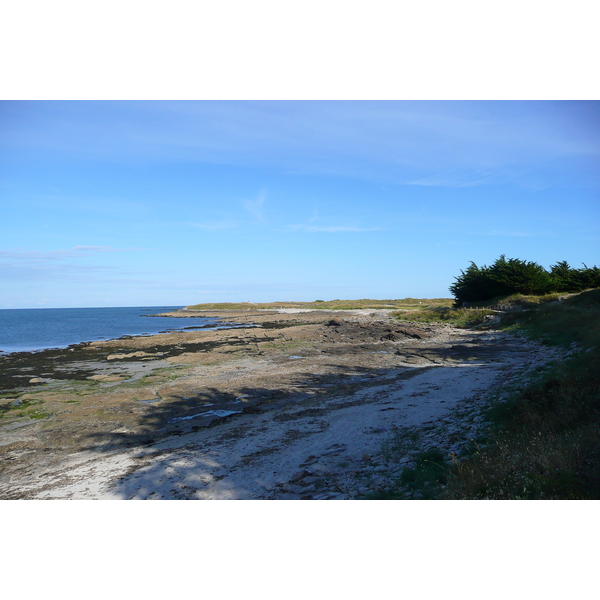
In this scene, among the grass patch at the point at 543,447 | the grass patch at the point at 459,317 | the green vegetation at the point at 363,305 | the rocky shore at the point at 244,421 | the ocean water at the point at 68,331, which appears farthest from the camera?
the green vegetation at the point at 363,305

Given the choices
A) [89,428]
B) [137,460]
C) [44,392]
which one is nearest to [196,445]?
[137,460]

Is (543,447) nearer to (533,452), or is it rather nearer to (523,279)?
(533,452)

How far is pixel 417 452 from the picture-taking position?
7.50m

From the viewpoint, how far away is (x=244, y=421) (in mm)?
11023

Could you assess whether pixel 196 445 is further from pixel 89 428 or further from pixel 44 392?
pixel 44 392

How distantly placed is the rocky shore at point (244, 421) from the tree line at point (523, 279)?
2583 cm

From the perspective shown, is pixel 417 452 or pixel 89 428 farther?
pixel 89 428

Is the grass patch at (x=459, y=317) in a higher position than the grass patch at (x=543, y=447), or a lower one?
higher

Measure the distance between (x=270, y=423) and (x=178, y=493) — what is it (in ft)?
13.3

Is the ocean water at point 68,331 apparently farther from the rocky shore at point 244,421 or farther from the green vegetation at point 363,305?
the green vegetation at point 363,305

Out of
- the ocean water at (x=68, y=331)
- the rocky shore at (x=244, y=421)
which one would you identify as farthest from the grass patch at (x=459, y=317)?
the ocean water at (x=68, y=331)

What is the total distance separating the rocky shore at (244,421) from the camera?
7145mm

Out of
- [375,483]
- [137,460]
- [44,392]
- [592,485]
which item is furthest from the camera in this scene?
[44,392]

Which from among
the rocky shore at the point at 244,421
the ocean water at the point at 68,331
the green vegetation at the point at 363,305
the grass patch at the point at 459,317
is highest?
the green vegetation at the point at 363,305
